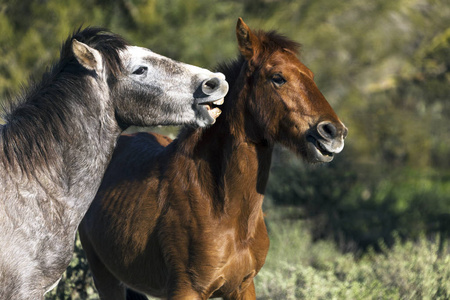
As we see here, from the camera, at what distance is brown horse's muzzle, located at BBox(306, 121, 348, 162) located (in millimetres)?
3688

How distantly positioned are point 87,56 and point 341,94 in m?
17.4

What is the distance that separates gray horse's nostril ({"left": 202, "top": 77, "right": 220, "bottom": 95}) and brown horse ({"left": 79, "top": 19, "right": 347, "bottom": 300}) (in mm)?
418

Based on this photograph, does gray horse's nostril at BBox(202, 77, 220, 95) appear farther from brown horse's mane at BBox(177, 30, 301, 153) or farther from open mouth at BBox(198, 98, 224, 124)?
brown horse's mane at BBox(177, 30, 301, 153)

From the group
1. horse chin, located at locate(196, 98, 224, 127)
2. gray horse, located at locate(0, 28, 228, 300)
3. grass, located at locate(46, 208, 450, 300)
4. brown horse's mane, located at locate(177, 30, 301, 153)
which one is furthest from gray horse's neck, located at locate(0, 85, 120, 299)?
grass, located at locate(46, 208, 450, 300)

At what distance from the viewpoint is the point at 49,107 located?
11.2ft

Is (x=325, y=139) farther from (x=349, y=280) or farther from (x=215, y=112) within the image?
(x=349, y=280)

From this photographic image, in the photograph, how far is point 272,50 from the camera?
161 inches

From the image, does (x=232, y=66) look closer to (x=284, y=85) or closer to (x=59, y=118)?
(x=284, y=85)

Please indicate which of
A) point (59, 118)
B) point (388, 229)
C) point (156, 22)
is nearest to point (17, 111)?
point (59, 118)

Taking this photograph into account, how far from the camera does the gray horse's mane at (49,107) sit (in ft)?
10.9

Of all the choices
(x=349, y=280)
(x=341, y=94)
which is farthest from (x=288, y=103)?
(x=341, y=94)

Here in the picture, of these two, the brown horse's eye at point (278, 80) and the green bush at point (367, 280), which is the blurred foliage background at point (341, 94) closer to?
the green bush at point (367, 280)

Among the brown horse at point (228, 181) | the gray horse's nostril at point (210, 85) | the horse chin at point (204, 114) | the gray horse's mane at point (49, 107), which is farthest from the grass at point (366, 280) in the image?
the gray horse's mane at point (49, 107)

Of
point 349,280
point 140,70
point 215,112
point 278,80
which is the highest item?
point 278,80
